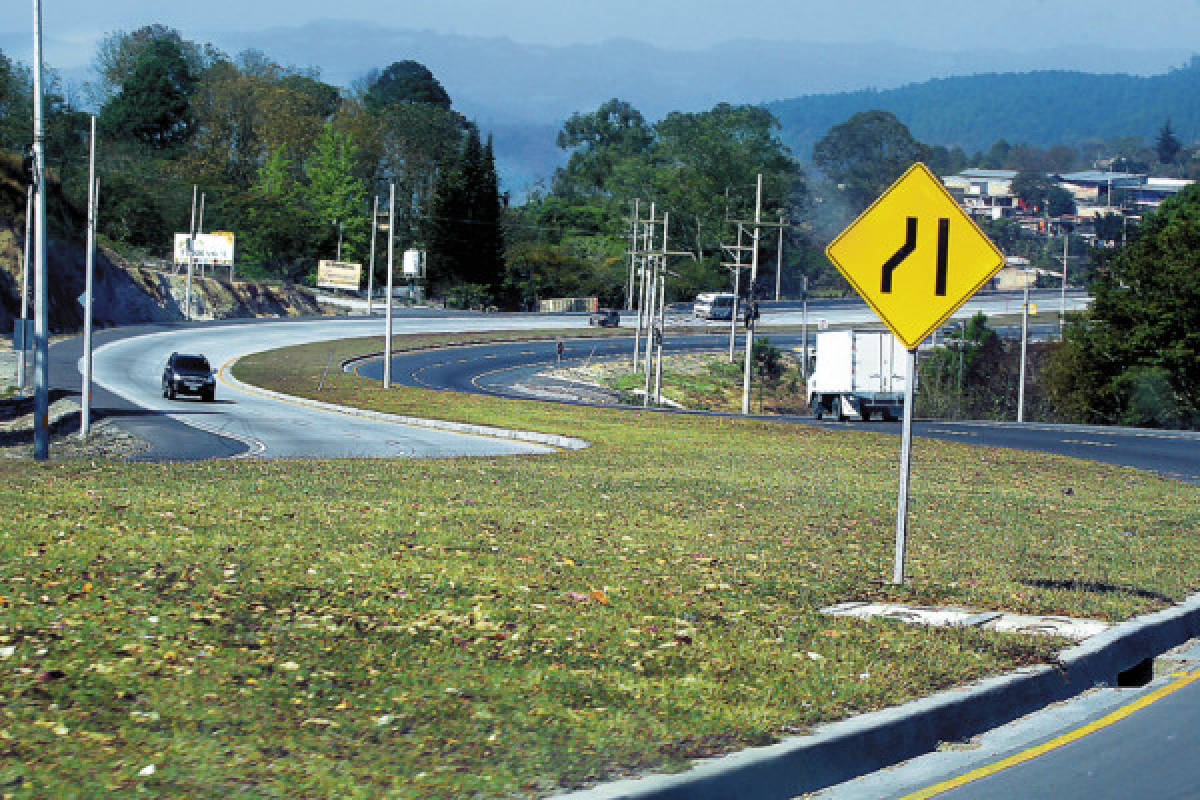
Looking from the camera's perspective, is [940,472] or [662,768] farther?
[940,472]

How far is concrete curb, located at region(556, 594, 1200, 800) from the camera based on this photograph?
19.5 ft

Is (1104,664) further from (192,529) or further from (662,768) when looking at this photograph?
(192,529)

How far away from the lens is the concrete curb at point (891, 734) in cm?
593

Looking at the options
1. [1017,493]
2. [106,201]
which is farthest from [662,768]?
[106,201]

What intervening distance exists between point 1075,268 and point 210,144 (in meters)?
105

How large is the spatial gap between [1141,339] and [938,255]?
203ft

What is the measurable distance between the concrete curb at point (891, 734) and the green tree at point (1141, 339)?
61006 mm

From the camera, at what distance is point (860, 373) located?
5097 centimetres

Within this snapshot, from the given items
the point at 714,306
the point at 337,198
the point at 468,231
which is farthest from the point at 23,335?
the point at 337,198

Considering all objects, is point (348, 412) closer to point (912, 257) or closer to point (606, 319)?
point (912, 257)

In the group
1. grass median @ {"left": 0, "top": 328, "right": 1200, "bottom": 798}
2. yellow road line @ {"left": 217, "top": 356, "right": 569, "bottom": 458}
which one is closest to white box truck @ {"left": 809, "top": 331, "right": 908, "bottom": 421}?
yellow road line @ {"left": 217, "top": 356, "right": 569, "bottom": 458}

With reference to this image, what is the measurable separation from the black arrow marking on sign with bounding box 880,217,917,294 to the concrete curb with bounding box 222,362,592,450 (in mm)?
19488

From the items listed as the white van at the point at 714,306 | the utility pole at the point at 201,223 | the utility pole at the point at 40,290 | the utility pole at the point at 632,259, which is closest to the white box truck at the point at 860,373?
the utility pole at the point at 632,259

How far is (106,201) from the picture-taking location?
116625 mm
